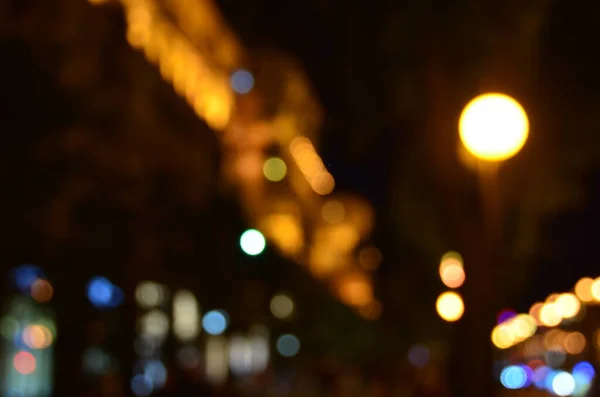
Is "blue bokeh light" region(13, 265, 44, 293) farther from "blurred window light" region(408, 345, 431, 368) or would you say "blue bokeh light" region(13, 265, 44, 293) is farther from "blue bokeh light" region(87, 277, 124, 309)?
"blurred window light" region(408, 345, 431, 368)

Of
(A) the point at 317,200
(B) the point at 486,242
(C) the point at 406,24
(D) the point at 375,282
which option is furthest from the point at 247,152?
(A) the point at 317,200

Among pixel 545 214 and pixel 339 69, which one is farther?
pixel 545 214

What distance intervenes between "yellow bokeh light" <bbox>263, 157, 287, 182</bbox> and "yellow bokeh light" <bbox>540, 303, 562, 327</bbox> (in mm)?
18628

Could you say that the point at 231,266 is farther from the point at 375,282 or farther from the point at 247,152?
the point at 375,282

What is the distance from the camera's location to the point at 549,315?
173 ft

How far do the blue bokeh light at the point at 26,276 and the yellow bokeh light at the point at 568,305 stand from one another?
95.5 ft

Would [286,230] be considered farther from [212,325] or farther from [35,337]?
[35,337]

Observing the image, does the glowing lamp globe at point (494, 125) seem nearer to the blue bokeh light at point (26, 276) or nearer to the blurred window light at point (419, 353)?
the blue bokeh light at point (26, 276)

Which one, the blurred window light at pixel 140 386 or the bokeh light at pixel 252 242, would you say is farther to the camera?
the blurred window light at pixel 140 386

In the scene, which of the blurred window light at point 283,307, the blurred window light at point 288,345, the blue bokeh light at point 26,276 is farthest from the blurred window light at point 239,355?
the blue bokeh light at point 26,276

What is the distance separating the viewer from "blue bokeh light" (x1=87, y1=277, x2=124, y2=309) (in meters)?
14.2

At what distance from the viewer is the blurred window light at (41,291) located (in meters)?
14.5

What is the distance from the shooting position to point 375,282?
29531 millimetres

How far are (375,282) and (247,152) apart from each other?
617 centimetres
